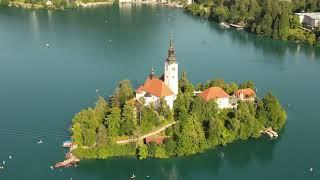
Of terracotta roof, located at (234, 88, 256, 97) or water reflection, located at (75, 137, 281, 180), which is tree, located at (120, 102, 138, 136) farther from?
terracotta roof, located at (234, 88, 256, 97)

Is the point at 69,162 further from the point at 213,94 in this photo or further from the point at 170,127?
the point at 213,94

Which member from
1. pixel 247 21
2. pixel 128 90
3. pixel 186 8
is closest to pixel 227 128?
pixel 128 90

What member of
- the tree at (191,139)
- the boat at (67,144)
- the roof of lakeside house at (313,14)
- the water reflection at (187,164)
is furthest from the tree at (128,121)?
the roof of lakeside house at (313,14)

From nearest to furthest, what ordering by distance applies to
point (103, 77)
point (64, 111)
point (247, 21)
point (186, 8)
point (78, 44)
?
point (64, 111), point (103, 77), point (78, 44), point (247, 21), point (186, 8)

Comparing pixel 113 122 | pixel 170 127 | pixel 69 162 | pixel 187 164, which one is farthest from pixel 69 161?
pixel 187 164

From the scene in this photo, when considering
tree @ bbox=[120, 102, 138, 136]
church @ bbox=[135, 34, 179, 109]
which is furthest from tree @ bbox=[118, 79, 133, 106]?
tree @ bbox=[120, 102, 138, 136]

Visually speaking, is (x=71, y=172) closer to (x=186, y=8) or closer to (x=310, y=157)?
(x=310, y=157)

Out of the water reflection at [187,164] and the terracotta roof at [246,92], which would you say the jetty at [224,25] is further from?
the water reflection at [187,164]

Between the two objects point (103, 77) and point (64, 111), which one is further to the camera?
point (103, 77)
